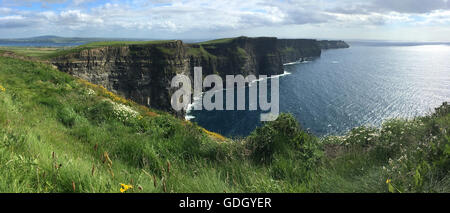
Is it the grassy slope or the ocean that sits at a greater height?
the grassy slope

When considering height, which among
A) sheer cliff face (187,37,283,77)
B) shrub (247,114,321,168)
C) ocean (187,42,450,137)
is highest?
sheer cliff face (187,37,283,77)

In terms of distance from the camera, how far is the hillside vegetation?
138 inches

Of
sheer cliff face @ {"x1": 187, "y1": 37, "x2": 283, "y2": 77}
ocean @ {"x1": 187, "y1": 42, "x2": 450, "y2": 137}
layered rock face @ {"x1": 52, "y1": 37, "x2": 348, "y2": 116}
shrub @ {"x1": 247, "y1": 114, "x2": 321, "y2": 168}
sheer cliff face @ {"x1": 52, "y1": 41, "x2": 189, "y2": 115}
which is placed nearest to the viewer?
shrub @ {"x1": 247, "y1": 114, "x2": 321, "y2": 168}

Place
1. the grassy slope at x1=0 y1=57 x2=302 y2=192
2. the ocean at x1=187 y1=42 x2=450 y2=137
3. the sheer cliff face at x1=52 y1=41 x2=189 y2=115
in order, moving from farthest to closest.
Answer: the sheer cliff face at x1=52 y1=41 x2=189 y2=115, the ocean at x1=187 y1=42 x2=450 y2=137, the grassy slope at x1=0 y1=57 x2=302 y2=192

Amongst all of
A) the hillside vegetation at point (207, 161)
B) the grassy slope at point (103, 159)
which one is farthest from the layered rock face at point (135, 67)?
the hillside vegetation at point (207, 161)

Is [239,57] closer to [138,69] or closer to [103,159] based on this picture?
[138,69]

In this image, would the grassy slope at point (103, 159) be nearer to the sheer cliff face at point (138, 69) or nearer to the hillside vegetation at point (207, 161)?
the hillside vegetation at point (207, 161)

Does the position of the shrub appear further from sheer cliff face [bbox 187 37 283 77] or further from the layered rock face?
sheer cliff face [bbox 187 37 283 77]

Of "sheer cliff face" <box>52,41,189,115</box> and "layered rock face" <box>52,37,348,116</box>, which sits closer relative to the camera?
"layered rock face" <box>52,37,348,116</box>

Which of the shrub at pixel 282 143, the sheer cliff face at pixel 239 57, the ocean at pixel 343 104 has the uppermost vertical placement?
the sheer cliff face at pixel 239 57

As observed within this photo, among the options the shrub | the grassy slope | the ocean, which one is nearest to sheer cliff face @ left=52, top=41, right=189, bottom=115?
the ocean

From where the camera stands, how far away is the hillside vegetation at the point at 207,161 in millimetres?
3514
